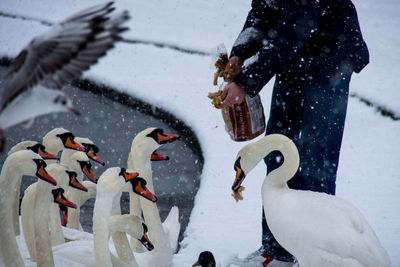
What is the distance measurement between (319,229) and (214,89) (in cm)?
475

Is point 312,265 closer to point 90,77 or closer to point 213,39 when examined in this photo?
point 90,77

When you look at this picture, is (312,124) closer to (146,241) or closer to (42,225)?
(146,241)

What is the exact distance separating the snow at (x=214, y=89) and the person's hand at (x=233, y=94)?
1042 mm

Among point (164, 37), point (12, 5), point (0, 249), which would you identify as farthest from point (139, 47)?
point (0, 249)

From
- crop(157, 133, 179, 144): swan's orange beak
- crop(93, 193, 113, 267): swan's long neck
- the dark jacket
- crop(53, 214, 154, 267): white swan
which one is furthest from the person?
crop(93, 193, 113, 267): swan's long neck

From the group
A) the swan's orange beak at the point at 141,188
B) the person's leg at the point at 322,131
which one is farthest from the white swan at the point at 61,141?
the person's leg at the point at 322,131

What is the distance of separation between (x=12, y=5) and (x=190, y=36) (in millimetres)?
4080

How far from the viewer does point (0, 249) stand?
2822 mm

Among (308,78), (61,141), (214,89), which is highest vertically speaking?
(308,78)

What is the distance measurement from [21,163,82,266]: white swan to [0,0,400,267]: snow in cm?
20

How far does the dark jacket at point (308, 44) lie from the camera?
303 centimetres

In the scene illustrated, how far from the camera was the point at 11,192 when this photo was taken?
111 inches

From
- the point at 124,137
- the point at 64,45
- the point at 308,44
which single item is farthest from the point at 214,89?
the point at 64,45

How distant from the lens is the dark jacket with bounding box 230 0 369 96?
9.95 feet
